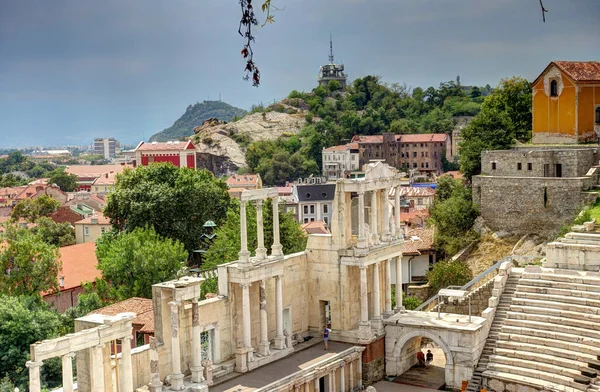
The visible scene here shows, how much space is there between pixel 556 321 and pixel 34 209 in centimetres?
6434

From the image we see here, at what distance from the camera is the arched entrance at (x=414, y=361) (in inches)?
1176

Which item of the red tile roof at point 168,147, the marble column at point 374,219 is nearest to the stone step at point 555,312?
the marble column at point 374,219

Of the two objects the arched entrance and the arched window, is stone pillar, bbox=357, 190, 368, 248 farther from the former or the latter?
the arched window

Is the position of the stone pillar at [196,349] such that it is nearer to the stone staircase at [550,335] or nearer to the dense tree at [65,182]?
the stone staircase at [550,335]

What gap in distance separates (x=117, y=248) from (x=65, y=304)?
17.5 ft

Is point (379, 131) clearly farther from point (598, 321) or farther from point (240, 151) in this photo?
point (598, 321)

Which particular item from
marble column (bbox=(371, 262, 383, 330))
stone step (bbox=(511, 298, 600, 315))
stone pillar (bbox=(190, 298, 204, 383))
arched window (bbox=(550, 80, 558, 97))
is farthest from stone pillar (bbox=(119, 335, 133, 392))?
arched window (bbox=(550, 80, 558, 97))

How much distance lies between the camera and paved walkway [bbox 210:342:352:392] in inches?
1043

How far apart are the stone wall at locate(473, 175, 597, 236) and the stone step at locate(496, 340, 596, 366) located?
14154 millimetres

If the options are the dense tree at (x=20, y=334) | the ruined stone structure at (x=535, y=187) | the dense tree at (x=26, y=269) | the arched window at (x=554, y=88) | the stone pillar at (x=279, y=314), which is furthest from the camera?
the arched window at (x=554, y=88)

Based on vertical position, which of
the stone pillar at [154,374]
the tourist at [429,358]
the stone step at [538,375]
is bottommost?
the tourist at [429,358]

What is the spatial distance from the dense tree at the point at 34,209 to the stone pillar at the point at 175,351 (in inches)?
2329

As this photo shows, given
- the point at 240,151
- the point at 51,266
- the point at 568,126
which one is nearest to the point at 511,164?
the point at 568,126

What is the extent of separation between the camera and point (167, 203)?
163 ft
